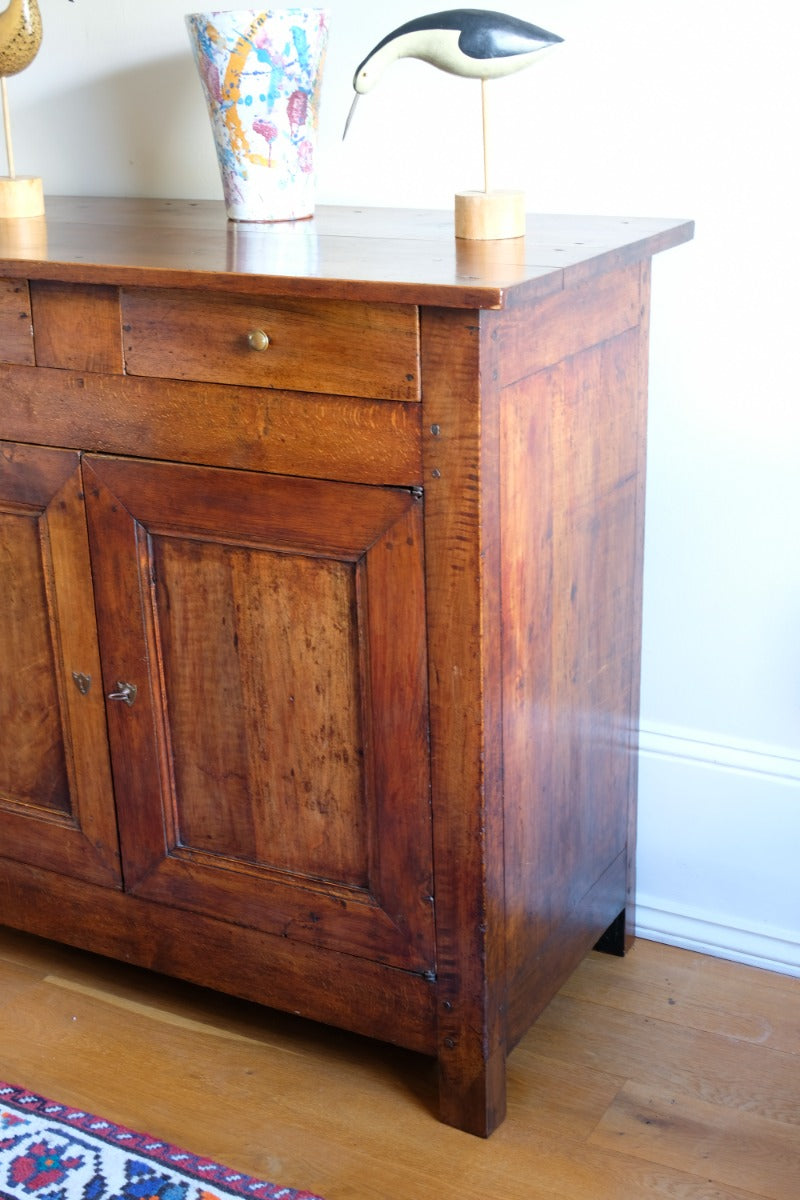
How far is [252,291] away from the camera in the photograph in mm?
1379

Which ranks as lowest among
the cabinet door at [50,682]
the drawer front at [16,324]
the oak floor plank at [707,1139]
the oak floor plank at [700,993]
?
the oak floor plank at [700,993]

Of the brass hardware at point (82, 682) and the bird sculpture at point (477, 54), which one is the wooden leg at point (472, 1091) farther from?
the bird sculpture at point (477, 54)

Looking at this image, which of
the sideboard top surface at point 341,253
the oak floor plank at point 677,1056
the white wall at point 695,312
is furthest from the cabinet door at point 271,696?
the white wall at point 695,312

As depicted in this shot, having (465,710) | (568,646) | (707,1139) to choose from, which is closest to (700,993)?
(707,1139)

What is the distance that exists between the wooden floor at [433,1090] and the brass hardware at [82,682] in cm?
45

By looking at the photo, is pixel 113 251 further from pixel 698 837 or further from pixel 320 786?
pixel 698 837

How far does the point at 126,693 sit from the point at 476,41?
84cm

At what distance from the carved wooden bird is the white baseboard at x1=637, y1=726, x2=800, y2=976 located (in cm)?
91

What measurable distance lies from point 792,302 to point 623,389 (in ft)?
0.81

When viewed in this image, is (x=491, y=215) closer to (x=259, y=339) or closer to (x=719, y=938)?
(x=259, y=339)

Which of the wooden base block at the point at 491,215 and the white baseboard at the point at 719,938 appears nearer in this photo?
the wooden base block at the point at 491,215

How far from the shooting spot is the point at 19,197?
184 centimetres

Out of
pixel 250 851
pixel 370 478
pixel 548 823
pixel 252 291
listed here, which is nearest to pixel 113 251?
pixel 252 291

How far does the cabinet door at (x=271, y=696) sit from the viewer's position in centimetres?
146
